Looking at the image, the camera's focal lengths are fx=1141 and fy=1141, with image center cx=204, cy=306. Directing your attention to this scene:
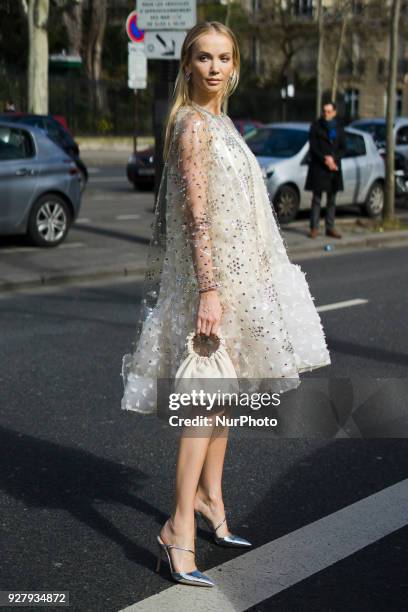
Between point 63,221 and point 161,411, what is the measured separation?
10.1m

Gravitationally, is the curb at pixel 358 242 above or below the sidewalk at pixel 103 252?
below

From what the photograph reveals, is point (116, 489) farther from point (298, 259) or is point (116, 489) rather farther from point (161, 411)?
point (298, 259)

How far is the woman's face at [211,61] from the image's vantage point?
3898 mm

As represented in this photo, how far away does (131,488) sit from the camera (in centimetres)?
501

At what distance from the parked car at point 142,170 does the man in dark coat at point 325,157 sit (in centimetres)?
788

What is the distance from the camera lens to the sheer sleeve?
151 inches

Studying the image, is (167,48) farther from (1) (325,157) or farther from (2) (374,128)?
(2) (374,128)

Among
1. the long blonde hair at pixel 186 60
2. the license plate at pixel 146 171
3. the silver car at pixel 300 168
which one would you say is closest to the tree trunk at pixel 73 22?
the license plate at pixel 146 171

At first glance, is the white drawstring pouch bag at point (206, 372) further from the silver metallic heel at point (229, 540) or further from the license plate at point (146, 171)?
the license plate at point (146, 171)

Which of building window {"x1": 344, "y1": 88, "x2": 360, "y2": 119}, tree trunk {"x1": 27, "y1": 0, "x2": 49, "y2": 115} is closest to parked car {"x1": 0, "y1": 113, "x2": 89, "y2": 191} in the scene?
tree trunk {"x1": 27, "y1": 0, "x2": 49, "y2": 115}

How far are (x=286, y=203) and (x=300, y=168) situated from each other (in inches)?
25.3

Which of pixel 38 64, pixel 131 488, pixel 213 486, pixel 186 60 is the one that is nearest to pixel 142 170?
pixel 38 64

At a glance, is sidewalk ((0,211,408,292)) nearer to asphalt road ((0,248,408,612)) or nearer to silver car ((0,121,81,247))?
silver car ((0,121,81,247))

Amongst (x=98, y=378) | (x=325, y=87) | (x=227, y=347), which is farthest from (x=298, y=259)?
(x=325, y=87)
